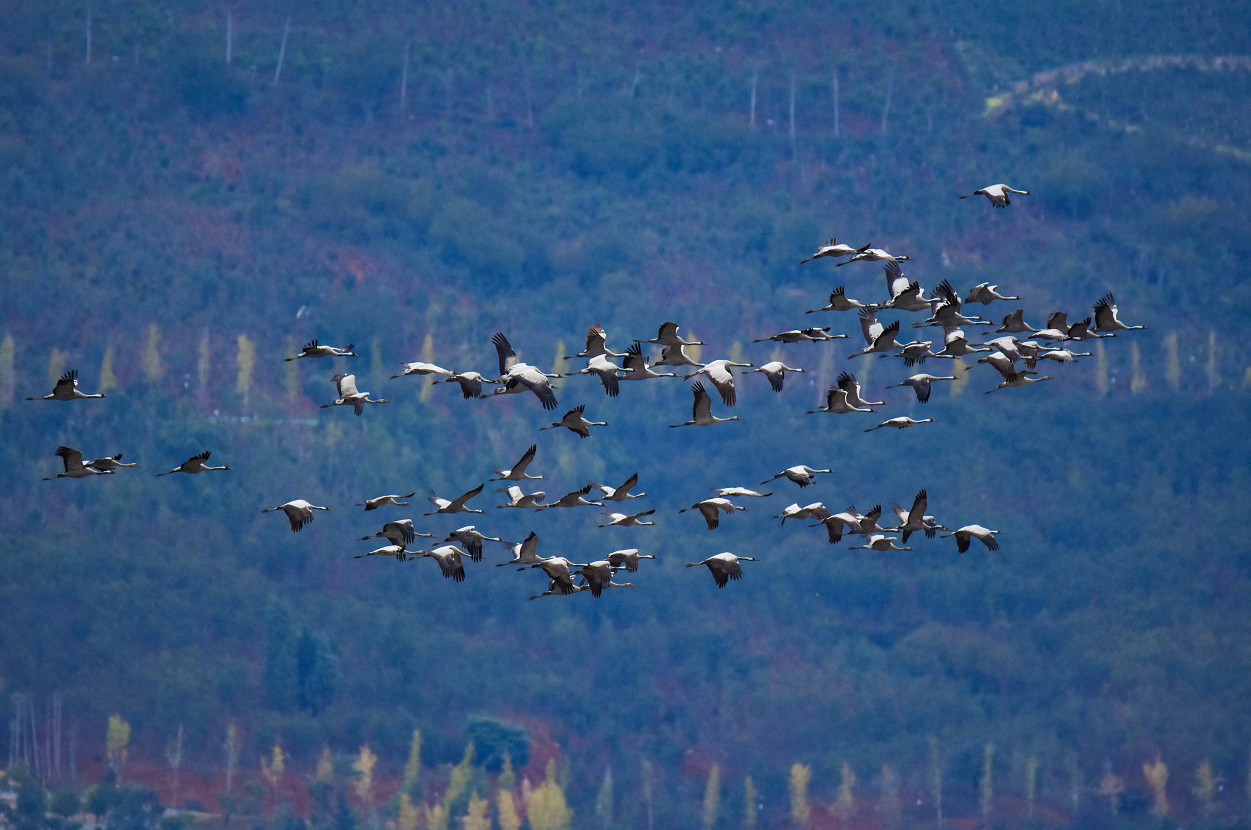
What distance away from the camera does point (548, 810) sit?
432ft

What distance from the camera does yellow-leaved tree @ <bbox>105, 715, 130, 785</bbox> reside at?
431 ft

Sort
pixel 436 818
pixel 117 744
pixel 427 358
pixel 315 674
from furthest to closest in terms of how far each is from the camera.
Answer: pixel 427 358 < pixel 315 674 < pixel 436 818 < pixel 117 744

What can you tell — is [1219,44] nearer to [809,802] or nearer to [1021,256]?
[1021,256]

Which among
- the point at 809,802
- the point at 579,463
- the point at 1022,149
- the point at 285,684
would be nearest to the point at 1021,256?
the point at 1022,149

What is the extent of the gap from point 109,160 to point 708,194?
5013 cm

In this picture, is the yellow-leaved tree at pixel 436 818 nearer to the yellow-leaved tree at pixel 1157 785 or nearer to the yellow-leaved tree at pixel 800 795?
the yellow-leaved tree at pixel 800 795

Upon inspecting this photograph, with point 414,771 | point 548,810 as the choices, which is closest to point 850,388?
point 548,810

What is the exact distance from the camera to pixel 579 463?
162 meters

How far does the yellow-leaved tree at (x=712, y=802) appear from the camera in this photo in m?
135

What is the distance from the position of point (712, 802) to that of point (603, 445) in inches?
1514

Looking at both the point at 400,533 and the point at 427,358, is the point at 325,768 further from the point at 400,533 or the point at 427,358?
the point at 400,533

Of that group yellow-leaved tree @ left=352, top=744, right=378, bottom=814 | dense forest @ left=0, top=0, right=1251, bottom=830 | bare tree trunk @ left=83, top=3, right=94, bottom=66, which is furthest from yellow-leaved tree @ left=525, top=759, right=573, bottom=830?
bare tree trunk @ left=83, top=3, right=94, bottom=66

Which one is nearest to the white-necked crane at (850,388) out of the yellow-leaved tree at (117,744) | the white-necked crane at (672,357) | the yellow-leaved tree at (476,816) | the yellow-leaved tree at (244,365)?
the white-necked crane at (672,357)

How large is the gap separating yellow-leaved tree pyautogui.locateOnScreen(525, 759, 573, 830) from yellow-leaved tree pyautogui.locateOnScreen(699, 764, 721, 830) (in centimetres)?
820
